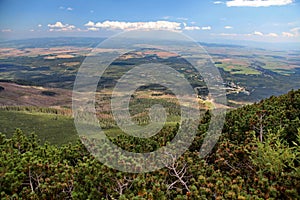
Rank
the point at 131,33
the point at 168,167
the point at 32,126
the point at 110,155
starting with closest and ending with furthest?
the point at 168,167, the point at 110,155, the point at 131,33, the point at 32,126

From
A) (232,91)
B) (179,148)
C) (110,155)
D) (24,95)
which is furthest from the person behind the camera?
(232,91)

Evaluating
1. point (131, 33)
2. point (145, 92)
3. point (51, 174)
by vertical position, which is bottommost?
point (145, 92)

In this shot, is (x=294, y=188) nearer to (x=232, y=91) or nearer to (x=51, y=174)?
(x=51, y=174)

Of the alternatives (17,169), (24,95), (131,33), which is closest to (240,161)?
(131,33)

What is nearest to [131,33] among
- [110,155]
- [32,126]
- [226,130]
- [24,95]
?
[110,155]

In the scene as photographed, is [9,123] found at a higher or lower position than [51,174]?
lower

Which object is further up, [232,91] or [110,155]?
[110,155]

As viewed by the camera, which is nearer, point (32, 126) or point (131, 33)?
point (131, 33)

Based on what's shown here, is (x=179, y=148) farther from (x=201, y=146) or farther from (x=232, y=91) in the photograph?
(x=232, y=91)

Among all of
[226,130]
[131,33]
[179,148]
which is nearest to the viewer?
[131,33]
